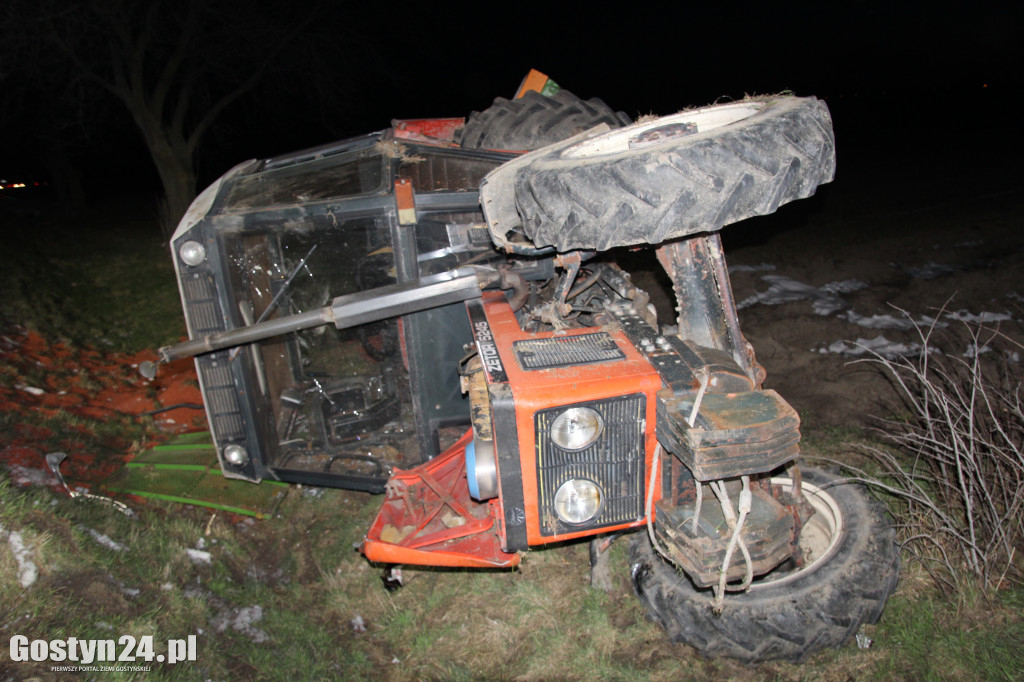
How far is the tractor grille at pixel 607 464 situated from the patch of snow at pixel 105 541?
2.57m

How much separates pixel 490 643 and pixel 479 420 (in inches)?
51.5

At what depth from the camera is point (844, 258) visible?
7.17 metres

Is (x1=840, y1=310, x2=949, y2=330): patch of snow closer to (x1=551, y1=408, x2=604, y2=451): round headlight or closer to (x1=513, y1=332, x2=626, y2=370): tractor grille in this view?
(x1=513, y1=332, x2=626, y2=370): tractor grille

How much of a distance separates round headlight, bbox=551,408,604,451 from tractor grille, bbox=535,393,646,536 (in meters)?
0.02

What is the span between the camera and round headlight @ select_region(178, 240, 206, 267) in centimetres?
336

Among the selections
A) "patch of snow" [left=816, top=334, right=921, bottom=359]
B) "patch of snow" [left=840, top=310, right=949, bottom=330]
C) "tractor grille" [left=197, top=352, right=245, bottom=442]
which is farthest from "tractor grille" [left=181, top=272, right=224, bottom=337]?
"patch of snow" [left=840, top=310, right=949, bottom=330]

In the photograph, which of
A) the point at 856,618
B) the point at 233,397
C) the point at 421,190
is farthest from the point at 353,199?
the point at 856,618

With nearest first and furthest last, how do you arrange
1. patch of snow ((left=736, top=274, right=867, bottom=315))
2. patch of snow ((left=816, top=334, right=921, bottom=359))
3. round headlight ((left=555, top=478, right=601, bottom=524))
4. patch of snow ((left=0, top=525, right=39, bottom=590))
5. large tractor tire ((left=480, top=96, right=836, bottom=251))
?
large tractor tire ((left=480, top=96, right=836, bottom=251)) < round headlight ((left=555, top=478, right=601, bottom=524)) < patch of snow ((left=0, top=525, right=39, bottom=590)) < patch of snow ((left=816, top=334, right=921, bottom=359)) < patch of snow ((left=736, top=274, right=867, bottom=315))

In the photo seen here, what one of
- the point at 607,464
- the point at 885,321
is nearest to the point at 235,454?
the point at 607,464

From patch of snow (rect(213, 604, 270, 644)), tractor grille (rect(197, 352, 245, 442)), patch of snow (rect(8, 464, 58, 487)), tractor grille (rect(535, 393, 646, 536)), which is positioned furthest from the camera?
patch of snow (rect(8, 464, 58, 487))

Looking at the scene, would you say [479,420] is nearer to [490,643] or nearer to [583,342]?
[583,342]

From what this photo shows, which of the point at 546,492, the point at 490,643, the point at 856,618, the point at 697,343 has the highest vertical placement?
the point at 697,343

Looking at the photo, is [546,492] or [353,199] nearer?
[546,492]

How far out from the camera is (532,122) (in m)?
4.83
